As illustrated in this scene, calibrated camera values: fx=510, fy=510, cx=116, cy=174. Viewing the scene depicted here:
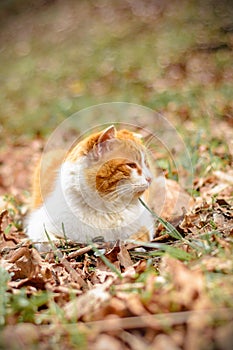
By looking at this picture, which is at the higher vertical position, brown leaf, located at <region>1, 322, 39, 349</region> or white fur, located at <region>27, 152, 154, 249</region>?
brown leaf, located at <region>1, 322, 39, 349</region>

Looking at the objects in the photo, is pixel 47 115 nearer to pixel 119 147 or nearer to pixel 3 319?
pixel 119 147

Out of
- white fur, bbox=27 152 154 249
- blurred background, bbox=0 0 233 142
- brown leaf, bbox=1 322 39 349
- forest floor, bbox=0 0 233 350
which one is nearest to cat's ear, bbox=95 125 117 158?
white fur, bbox=27 152 154 249

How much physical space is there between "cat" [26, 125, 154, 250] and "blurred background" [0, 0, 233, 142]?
190cm

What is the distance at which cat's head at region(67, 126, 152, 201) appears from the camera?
3092 millimetres

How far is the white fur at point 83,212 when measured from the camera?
3.10m

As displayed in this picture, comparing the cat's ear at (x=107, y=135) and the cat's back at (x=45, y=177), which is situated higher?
the cat's ear at (x=107, y=135)

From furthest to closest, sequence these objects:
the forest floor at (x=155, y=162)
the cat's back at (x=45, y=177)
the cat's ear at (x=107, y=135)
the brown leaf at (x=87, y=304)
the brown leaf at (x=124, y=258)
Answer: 1. the cat's back at (x=45, y=177)
2. the cat's ear at (x=107, y=135)
3. the brown leaf at (x=124, y=258)
4. the brown leaf at (x=87, y=304)
5. the forest floor at (x=155, y=162)

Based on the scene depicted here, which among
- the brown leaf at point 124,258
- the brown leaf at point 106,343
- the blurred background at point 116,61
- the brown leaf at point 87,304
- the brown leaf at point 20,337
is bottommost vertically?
the blurred background at point 116,61

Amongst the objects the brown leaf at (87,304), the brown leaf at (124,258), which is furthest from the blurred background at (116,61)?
the brown leaf at (87,304)

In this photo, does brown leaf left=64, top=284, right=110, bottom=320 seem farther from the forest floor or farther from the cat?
the cat

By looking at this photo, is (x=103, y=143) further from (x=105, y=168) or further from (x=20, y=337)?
(x=20, y=337)

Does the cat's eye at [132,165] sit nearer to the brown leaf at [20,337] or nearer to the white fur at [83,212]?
the white fur at [83,212]

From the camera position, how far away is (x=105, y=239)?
10.2ft

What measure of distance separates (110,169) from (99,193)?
16cm
